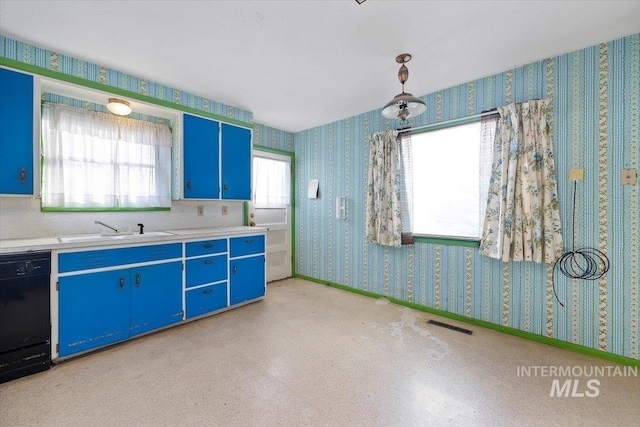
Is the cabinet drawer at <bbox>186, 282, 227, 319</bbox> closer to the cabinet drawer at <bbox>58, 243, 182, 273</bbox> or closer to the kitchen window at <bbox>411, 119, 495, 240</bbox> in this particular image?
the cabinet drawer at <bbox>58, 243, 182, 273</bbox>

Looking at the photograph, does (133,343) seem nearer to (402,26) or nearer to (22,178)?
(22,178)

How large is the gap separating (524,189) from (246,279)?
3162 mm

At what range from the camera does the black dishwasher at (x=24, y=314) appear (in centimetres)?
195

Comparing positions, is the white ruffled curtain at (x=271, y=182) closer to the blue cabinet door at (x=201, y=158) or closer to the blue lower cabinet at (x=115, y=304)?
the blue cabinet door at (x=201, y=158)

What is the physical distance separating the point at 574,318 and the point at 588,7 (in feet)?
7.93

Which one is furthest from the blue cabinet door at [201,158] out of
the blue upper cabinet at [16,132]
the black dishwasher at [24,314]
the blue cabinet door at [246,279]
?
the black dishwasher at [24,314]

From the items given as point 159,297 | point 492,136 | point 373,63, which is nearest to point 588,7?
point 492,136

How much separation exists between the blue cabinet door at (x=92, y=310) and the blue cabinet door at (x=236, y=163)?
1550mm

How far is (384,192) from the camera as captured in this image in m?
3.60

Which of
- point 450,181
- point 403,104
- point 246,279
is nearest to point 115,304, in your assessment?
point 246,279

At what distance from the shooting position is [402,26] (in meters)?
2.08

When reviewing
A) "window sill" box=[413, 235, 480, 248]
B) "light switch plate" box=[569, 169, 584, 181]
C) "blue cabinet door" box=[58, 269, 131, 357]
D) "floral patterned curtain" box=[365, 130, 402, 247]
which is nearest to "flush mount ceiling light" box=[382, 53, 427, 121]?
"floral patterned curtain" box=[365, 130, 402, 247]

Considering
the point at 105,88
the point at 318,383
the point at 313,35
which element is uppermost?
the point at 313,35

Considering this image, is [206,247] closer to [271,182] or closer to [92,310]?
[92,310]
